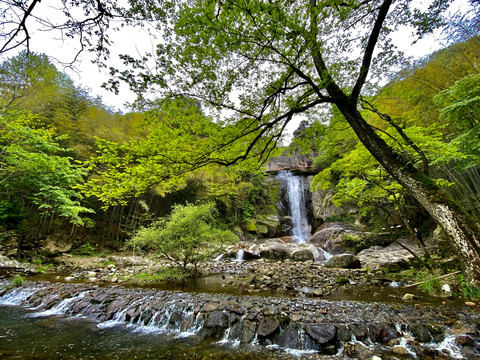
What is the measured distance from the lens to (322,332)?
9.56 ft

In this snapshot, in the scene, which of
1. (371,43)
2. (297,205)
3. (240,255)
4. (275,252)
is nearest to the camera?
(371,43)

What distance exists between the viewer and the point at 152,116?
10.4 ft

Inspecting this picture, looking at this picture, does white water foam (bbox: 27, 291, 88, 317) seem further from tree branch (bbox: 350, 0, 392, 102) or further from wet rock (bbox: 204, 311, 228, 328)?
tree branch (bbox: 350, 0, 392, 102)

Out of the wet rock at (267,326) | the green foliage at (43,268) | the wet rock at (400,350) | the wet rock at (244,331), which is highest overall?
the wet rock at (400,350)

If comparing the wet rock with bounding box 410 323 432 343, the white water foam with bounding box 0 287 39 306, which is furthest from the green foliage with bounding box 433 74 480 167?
the white water foam with bounding box 0 287 39 306

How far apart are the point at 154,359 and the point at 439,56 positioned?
13.0 meters

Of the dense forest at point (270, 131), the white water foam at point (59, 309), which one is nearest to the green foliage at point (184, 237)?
the dense forest at point (270, 131)

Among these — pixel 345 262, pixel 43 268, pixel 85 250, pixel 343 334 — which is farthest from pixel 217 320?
pixel 85 250

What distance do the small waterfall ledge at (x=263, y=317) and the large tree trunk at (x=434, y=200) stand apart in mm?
1290

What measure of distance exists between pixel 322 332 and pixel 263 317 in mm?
1007

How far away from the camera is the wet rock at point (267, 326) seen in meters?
3.05

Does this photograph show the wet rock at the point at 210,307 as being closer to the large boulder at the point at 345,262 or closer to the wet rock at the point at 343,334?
the wet rock at the point at 343,334

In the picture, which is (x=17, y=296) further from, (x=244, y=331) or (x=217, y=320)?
(x=244, y=331)

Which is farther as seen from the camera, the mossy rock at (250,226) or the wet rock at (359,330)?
the mossy rock at (250,226)
